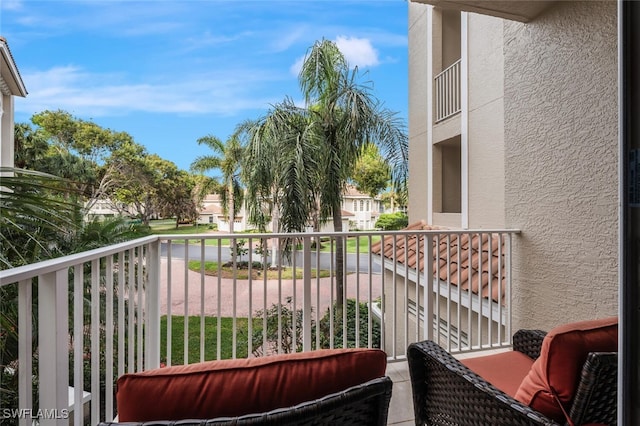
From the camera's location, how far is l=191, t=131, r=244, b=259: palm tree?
1012 centimetres

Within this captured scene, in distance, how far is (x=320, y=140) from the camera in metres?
5.77

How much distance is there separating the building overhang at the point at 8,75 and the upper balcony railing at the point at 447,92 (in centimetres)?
524

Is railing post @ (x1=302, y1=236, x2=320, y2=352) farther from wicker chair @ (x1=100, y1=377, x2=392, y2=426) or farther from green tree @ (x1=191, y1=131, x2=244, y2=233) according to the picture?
green tree @ (x1=191, y1=131, x2=244, y2=233)

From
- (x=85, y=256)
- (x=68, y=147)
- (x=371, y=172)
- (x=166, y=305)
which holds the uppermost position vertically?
(x=68, y=147)

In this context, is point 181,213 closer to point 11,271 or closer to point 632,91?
point 11,271

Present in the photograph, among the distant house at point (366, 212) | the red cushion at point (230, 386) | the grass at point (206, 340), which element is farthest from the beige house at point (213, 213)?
the red cushion at point (230, 386)

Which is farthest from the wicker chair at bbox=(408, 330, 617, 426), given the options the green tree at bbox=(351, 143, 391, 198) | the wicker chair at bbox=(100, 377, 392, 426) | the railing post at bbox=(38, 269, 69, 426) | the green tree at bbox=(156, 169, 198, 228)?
the green tree at bbox=(156, 169, 198, 228)

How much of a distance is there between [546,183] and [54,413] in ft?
9.91

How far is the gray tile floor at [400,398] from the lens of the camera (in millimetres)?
1979

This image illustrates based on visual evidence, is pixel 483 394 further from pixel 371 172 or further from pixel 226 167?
pixel 226 167

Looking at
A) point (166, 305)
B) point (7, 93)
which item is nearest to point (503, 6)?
point (166, 305)

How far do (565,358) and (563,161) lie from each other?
1.81 meters

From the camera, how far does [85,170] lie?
34.4ft

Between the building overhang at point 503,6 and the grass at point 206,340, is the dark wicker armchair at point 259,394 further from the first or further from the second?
the grass at point 206,340
